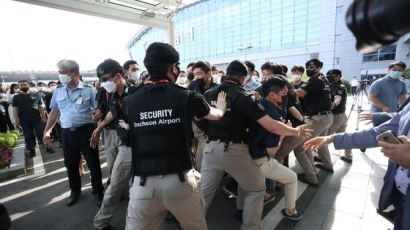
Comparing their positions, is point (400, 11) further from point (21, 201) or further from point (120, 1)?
point (120, 1)

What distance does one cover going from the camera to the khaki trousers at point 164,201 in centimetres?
167

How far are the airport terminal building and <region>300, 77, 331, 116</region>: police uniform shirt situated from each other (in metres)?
26.2

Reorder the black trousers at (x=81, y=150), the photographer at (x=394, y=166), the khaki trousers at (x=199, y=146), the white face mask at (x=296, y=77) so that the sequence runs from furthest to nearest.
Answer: the white face mask at (x=296, y=77) < the khaki trousers at (x=199, y=146) < the black trousers at (x=81, y=150) < the photographer at (x=394, y=166)

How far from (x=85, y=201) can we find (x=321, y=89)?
4310 mm

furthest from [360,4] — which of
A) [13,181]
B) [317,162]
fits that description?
[13,181]

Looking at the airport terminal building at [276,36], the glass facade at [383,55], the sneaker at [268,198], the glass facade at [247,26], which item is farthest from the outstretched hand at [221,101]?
the glass facade at [247,26]

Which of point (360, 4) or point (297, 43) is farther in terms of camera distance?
point (297, 43)

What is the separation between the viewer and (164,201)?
1673mm

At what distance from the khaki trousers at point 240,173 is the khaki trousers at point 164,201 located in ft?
2.23

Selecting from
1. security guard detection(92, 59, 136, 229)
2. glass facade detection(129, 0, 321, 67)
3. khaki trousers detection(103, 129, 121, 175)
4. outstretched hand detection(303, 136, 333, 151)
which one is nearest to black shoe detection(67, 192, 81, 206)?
khaki trousers detection(103, 129, 121, 175)

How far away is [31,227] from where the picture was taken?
10.4 ft

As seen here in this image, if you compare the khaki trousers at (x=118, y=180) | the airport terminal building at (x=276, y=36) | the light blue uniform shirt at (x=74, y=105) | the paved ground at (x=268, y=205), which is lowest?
the paved ground at (x=268, y=205)

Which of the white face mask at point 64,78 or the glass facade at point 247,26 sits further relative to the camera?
the glass facade at point 247,26

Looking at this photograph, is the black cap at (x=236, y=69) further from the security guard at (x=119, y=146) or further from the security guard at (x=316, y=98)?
the security guard at (x=316, y=98)
